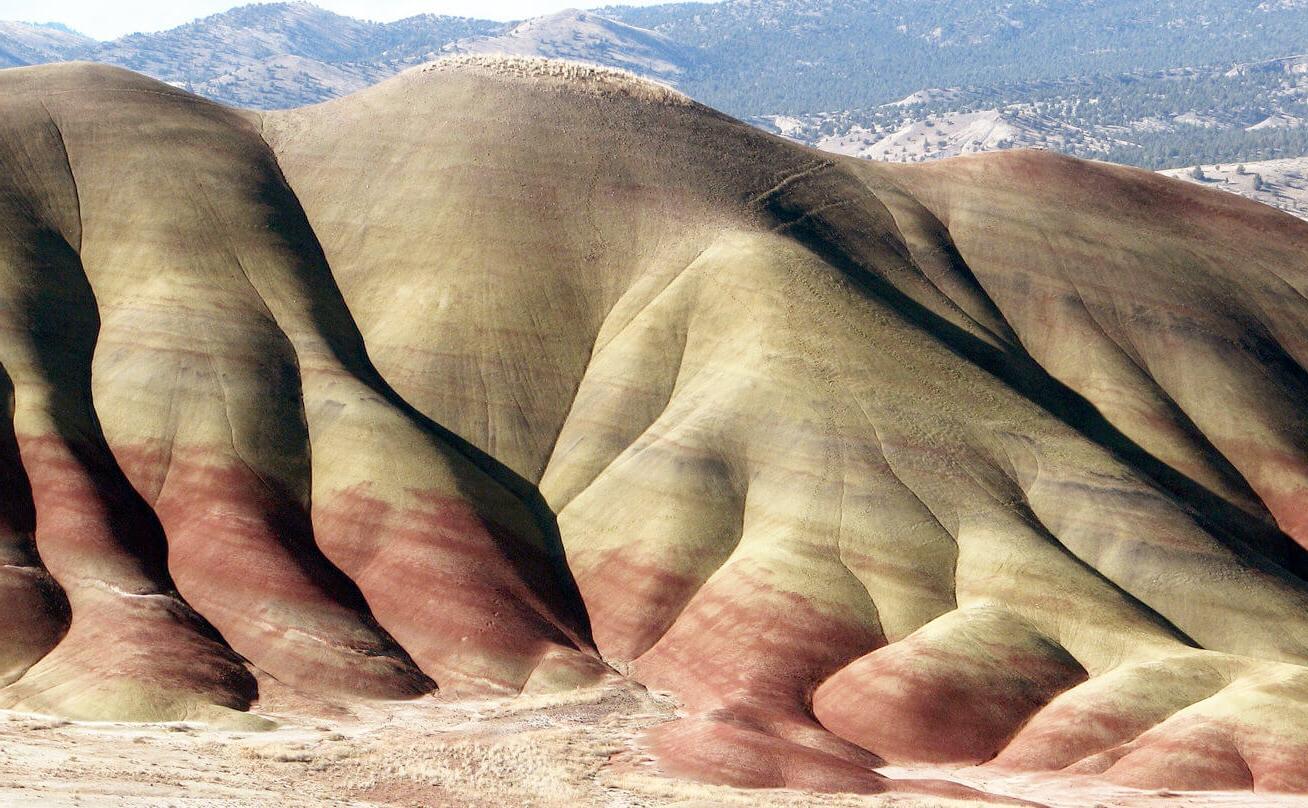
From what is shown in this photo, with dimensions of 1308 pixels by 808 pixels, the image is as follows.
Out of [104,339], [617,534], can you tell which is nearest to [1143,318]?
[617,534]

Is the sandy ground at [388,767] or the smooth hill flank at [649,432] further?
the smooth hill flank at [649,432]

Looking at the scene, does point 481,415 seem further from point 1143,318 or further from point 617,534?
point 1143,318

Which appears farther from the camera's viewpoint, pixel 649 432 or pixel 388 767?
pixel 649 432

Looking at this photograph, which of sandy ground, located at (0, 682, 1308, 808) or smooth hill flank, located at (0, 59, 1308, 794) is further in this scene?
smooth hill flank, located at (0, 59, 1308, 794)

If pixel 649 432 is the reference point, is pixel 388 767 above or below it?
below
